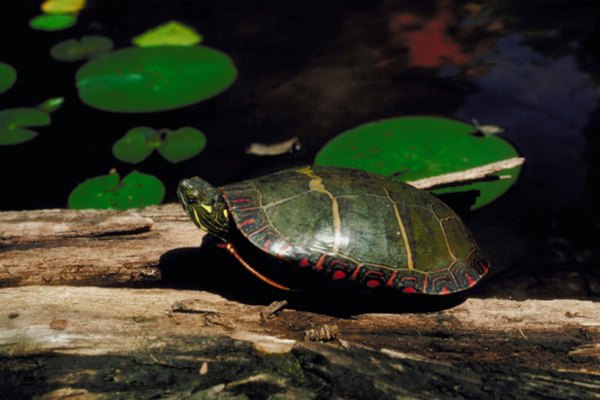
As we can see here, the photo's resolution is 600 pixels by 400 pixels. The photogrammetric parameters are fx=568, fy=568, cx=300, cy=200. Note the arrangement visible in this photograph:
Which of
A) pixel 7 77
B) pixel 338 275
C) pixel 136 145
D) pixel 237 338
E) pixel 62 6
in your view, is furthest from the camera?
pixel 62 6

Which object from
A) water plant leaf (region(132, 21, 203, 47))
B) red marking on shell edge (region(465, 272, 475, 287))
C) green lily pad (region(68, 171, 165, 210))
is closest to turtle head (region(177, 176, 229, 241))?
red marking on shell edge (region(465, 272, 475, 287))

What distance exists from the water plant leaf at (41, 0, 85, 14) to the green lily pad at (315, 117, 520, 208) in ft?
13.6

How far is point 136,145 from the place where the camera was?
429 cm

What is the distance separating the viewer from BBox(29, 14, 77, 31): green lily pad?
6082mm

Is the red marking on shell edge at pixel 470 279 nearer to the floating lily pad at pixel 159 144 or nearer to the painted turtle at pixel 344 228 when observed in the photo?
the painted turtle at pixel 344 228

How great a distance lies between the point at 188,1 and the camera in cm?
671

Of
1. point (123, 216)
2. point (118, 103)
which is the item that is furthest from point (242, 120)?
point (123, 216)

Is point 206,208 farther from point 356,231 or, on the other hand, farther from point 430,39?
point 430,39

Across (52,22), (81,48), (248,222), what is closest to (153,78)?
(81,48)

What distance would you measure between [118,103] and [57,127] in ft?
2.19

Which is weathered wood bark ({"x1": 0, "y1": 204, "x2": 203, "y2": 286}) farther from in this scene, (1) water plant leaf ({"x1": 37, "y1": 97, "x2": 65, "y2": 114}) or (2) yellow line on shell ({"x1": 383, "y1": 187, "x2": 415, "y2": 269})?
(1) water plant leaf ({"x1": 37, "y1": 97, "x2": 65, "y2": 114})

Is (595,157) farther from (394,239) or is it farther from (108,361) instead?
(108,361)

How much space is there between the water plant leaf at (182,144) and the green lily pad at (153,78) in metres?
0.30

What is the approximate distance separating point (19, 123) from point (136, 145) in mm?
1112
